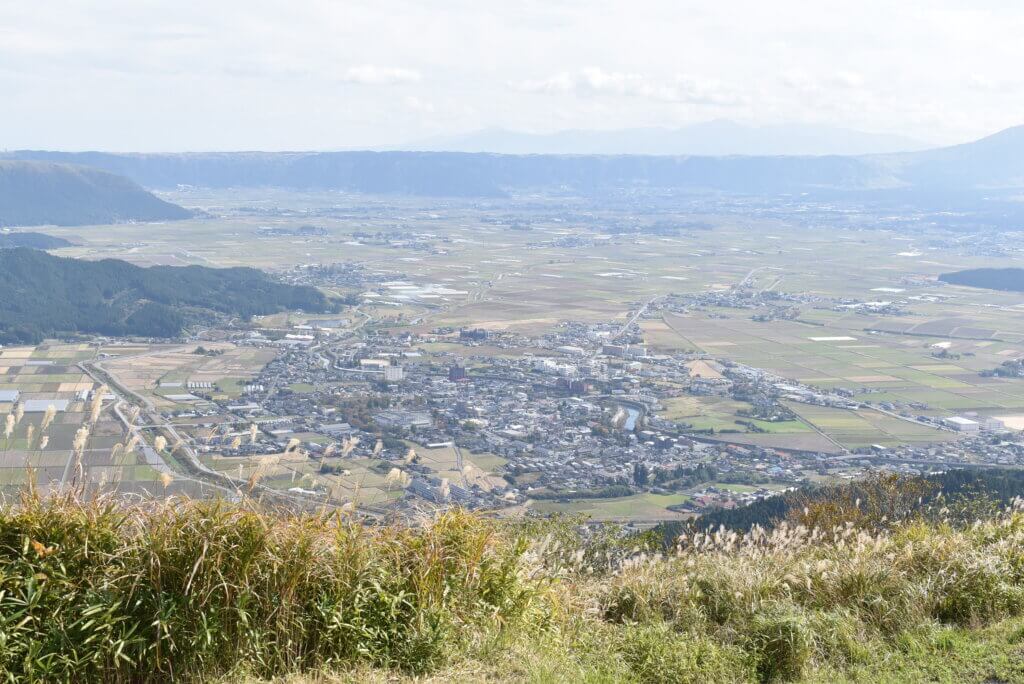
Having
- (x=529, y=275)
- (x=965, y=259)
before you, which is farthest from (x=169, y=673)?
(x=965, y=259)

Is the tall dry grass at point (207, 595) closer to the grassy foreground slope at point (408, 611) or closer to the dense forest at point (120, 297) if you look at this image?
the grassy foreground slope at point (408, 611)

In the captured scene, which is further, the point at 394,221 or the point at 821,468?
the point at 394,221

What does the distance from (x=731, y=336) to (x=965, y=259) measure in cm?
5442

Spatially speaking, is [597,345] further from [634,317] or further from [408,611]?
[408,611]

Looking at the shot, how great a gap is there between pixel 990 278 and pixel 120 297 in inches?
2515

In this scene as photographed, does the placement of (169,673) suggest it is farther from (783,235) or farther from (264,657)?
(783,235)

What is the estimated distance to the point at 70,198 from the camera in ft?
430

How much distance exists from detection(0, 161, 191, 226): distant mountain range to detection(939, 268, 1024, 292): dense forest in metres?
90.1

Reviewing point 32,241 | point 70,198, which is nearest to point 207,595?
point 32,241

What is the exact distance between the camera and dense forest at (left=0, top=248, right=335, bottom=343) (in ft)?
170

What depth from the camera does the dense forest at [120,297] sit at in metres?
51.8

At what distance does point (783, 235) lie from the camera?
390 ft

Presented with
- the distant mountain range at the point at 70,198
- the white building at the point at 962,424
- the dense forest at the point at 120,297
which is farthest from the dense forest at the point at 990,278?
the distant mountain range at the point at 70,198

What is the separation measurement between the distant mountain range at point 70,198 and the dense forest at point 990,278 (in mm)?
90068
